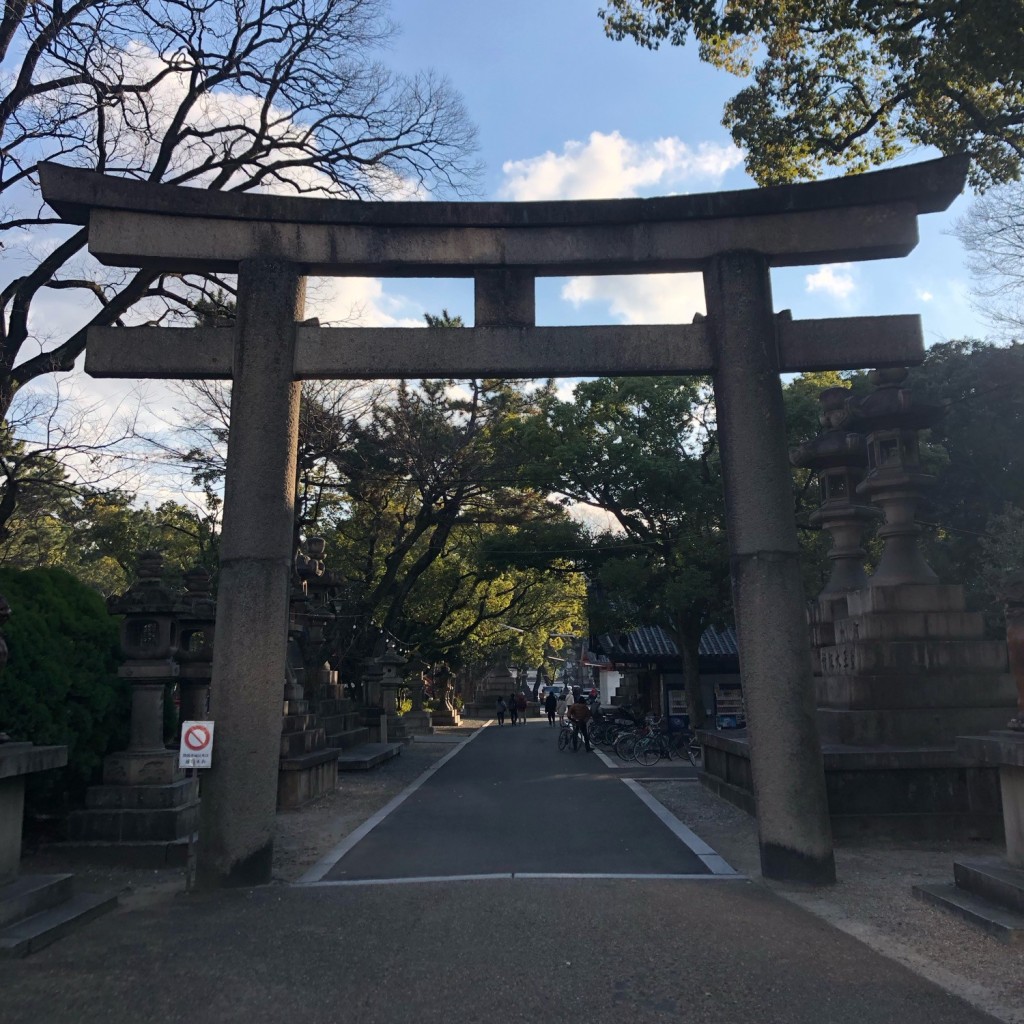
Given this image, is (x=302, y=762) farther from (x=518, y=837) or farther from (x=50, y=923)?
(x=50, y=923)

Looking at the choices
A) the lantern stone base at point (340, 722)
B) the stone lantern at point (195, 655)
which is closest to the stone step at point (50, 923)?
the stone lantern at point (195, 655)

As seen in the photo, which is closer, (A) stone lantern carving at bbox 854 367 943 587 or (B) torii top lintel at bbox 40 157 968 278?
(B) torii top lintel at bbox 40 157 968 278

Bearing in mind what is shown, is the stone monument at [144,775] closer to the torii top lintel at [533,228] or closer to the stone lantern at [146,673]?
the stone lantern at [146,673]

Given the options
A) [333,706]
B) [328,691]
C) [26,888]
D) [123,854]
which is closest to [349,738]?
[333,706]

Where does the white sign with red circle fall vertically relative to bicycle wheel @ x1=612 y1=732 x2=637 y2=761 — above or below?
above

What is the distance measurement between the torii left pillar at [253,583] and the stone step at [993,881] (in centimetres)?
569

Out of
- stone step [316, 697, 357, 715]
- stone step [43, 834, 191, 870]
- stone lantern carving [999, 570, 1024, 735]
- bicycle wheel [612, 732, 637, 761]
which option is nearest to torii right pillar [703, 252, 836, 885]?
stone lantern carving [999, 570, 1024, 735]

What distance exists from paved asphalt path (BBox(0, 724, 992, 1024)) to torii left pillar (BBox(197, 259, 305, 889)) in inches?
19.4

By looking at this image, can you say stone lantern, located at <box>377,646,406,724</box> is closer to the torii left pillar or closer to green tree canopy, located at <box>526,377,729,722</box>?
green tree canopy, located at <box>526,377,729,722</box>

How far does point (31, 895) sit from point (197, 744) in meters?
1.55

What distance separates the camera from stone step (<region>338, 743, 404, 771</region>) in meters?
→ 19.2

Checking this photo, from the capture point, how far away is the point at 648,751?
70.6 feet

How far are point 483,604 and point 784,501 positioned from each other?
105ft

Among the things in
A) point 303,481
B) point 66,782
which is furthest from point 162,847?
point 303,481
